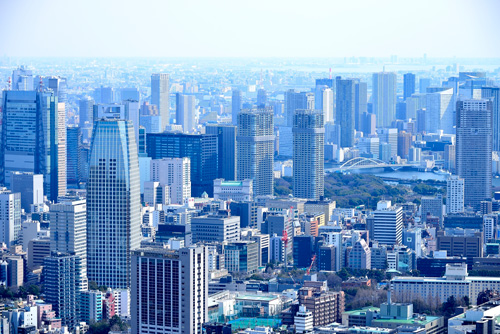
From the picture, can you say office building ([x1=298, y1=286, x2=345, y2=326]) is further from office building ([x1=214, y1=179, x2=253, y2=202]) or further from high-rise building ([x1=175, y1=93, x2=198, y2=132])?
high-rise building ([x1=175, y1=93, x2=198, y2=132])

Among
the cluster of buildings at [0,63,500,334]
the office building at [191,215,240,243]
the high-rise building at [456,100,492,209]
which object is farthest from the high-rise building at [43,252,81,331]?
the high-rise building at [456,100,492,209]

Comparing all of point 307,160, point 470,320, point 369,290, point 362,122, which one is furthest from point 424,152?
point 470,320

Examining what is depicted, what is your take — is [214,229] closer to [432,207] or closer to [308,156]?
[432,207]

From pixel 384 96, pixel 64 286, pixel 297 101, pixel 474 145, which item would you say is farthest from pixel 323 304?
pixel 384 96

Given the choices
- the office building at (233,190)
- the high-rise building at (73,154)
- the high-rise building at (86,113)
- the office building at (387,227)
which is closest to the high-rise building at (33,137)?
the high-rise building at (73,154)

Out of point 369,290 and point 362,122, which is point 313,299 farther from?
point 362,122

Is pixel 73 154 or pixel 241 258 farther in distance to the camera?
pixel 73 154
